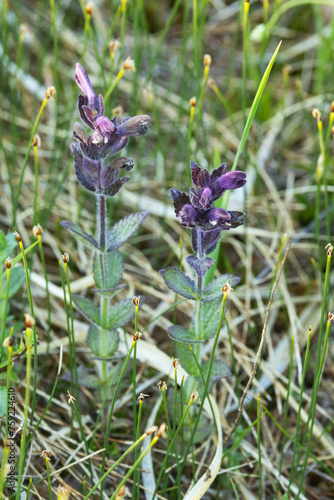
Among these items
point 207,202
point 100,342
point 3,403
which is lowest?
point 3,403

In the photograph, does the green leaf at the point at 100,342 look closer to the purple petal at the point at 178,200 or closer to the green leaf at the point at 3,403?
the green leaf at the point at 3,403

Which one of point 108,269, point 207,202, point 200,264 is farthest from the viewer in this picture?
point 108,269

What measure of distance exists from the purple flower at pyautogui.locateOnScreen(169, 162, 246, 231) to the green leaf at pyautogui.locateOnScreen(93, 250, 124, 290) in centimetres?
37

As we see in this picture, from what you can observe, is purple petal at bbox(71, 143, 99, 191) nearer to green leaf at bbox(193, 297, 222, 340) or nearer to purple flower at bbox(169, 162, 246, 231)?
purple flower at bbox(169, 162, 246, 231)

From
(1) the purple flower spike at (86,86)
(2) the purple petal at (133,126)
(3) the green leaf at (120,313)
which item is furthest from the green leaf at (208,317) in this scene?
(1) the purple flower spike at (86,86)

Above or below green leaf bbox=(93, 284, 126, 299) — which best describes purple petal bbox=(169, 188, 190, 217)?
above

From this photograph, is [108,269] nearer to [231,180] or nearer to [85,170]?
[85,170]

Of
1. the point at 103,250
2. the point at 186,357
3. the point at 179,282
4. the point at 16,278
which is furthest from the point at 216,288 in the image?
the point at 16,278

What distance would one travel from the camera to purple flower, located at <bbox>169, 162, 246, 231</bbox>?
1539 millimetres

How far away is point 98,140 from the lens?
1.54 m

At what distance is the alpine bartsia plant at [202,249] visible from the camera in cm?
156

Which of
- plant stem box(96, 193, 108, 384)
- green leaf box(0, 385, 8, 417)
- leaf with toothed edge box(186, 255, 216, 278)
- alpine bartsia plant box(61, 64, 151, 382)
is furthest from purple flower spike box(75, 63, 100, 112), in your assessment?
green leaf box(0, 385, 8, 417)

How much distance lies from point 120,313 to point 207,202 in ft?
1.84

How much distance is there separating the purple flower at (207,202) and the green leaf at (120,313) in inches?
17.1
